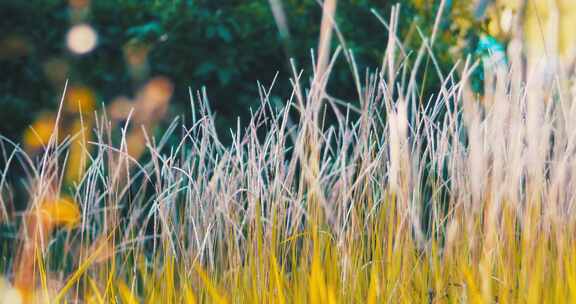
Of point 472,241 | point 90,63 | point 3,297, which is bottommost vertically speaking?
point 3,297

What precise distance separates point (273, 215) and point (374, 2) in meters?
2.57

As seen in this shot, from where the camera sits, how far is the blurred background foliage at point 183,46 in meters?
4.05

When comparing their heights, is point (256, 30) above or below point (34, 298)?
above

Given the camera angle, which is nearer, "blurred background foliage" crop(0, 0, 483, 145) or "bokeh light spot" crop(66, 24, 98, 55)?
"blurred background foliage" crop(0, 0, 483, 145)

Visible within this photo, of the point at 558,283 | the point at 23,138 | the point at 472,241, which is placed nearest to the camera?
the point at 558,283

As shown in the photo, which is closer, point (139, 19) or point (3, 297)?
point (3, 297)

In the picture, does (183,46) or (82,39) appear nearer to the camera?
(183,46)

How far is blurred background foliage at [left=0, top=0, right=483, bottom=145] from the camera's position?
4047mm

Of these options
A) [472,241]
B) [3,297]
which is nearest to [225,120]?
[3,297]

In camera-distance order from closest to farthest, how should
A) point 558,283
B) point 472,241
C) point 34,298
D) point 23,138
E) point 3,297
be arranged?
point 558,283, point 472,241, point 34,298, point 3,297, point 23,138

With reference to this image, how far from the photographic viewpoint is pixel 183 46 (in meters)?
4.07

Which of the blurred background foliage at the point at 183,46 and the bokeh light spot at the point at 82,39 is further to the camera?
the bokeh light spot at the point at 82,39

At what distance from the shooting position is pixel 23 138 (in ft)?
13.4

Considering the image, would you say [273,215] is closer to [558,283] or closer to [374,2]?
[558,283]
